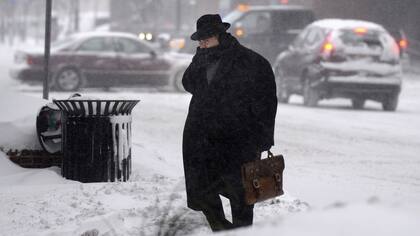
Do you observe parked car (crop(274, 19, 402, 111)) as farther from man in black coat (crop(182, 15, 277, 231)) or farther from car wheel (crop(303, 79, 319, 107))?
man in black coat (crop(182, 15, 277, 231))

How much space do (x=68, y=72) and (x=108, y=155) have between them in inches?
512

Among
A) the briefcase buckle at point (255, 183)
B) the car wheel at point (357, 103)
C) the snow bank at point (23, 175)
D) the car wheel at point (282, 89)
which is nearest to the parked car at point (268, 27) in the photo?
the car wheel at point (282, 89)

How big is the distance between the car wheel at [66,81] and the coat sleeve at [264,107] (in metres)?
15.2

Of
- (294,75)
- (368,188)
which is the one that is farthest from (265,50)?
(368,188)

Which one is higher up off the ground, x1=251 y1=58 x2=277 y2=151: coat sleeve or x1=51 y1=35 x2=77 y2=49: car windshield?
x1=251 y1=58 x2=277 y2=151: coat sleeve

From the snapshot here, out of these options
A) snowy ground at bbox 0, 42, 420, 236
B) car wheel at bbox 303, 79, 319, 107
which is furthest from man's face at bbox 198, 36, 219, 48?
car wheel at bbox 303, 79, 319, 107

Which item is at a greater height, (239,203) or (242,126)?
(242,126)

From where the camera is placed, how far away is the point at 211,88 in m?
5.54

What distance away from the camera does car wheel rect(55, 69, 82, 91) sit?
66.7 ft

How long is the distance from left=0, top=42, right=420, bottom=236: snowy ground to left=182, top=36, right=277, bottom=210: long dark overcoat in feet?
1.60

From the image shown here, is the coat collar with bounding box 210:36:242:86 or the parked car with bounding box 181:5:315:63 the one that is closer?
the coat collar with bounding box 210:36:242:86

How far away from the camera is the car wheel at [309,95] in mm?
17734

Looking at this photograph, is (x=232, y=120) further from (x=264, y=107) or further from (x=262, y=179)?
(x=262, y=179)

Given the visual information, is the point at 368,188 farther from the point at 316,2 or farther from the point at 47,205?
the point at 316,2
